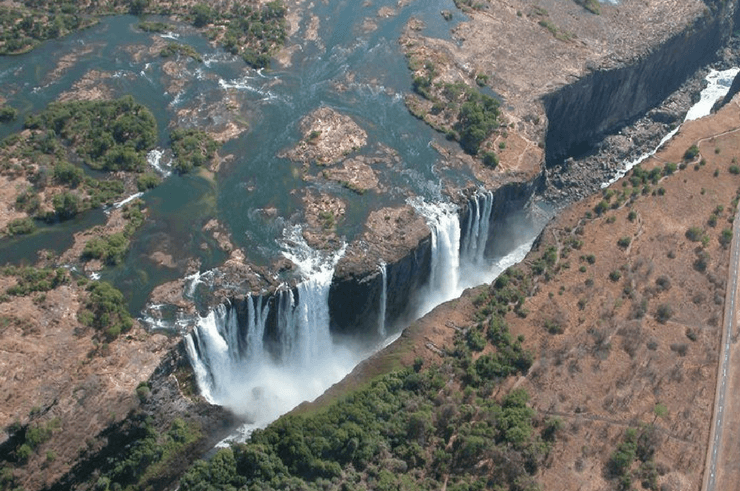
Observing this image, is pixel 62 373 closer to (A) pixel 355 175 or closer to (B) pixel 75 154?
(B) pixel 75 154

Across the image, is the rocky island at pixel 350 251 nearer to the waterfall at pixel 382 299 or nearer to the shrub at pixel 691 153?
the waterfall at pixel 382 299

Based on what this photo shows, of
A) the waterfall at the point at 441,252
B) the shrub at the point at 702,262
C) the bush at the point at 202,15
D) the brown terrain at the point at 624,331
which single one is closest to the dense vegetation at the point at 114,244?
the brown terrain at the point at 624,331

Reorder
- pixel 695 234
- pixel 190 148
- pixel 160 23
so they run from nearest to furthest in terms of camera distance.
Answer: pixel 695 234
pixel 190 148
pixel 160 23

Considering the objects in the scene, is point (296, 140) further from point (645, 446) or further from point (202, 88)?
point (645, 446)

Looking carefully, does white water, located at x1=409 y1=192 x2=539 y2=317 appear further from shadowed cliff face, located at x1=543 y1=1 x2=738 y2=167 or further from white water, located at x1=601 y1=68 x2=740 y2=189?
white water, located at x1=601 y1=68 x2=740 y2=189

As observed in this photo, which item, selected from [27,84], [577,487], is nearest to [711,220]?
[577,487]

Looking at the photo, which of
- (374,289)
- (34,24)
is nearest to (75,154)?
(34,24)

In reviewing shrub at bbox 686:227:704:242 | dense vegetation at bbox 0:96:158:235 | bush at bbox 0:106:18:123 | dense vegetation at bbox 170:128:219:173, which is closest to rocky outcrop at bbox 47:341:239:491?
dense vegetation at bbox 0:96:158:235
